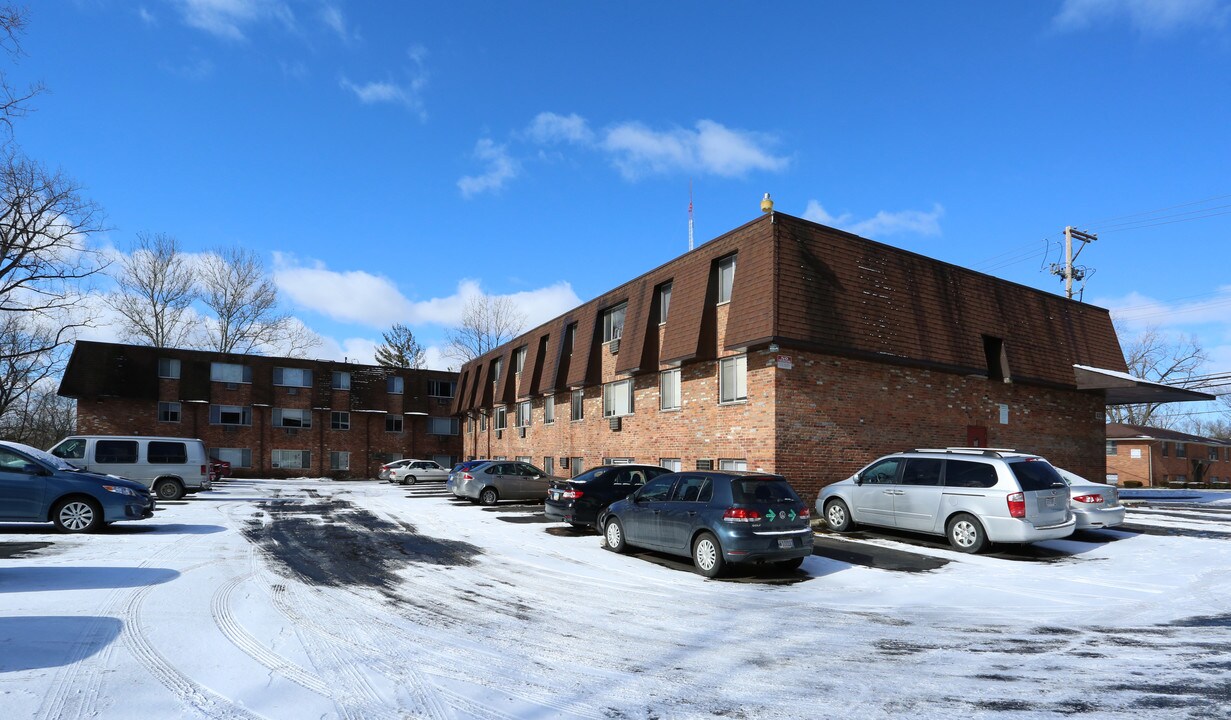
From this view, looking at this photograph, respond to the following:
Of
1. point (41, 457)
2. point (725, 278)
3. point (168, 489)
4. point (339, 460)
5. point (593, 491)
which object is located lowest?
point (339, 460)

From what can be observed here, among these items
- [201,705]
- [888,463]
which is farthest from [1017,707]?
[888,463]

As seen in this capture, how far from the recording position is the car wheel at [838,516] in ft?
48.5

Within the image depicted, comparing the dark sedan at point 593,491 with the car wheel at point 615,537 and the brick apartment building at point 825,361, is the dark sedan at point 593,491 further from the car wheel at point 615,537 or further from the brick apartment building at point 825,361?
the brick apartment building at point 825,361

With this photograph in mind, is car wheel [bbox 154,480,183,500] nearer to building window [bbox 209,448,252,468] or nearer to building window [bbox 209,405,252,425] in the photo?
building window [bbox 209,448,252,468]

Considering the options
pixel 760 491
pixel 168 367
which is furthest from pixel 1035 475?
pixel 168 367

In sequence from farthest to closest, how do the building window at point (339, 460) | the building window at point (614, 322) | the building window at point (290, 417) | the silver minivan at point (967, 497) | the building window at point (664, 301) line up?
the building window at point (339, 460) → the building window at point (290, 417) → the building window at point (614, 322) → the building window at point (664, 301) → the silver minivan at point (967, 497)

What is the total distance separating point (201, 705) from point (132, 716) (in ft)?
1.28

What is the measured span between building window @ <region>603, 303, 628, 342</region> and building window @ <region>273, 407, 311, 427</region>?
30133 millimetres

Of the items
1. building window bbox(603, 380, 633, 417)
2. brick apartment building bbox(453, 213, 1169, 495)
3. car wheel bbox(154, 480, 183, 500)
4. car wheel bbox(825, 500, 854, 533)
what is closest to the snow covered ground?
car wheel bbox(825, 500, 854, 533)

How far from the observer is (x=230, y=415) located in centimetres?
4572

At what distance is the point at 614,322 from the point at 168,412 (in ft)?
110

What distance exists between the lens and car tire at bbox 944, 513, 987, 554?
12523 millimetres

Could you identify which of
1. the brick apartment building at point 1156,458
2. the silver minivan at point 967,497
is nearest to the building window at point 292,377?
the silver minivan at point 967,497

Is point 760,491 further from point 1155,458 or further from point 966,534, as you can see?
point 1155,458
